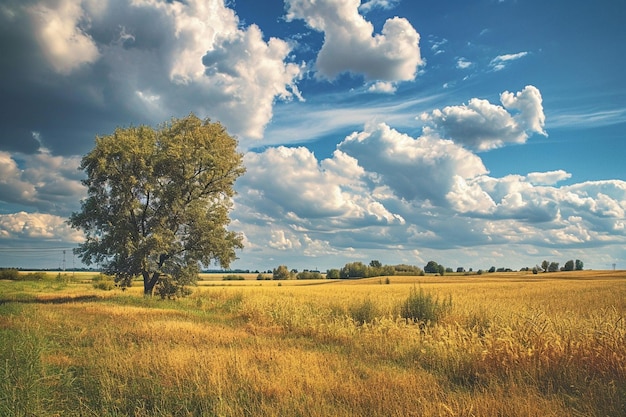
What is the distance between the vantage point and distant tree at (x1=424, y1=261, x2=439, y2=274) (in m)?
145

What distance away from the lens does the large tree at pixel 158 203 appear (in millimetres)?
31656

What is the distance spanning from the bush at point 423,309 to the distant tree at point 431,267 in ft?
437

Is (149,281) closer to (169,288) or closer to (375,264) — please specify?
(169,288)

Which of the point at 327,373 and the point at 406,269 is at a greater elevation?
the point at 327,373

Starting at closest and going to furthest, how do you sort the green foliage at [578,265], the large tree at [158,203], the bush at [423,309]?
the bush at [423,309]
the large tree at [158,203]
the green foliage at [578,265]

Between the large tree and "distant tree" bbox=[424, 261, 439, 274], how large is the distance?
122150 mm

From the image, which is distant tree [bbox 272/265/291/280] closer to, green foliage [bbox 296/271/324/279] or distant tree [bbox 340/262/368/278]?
green foliage [bbox 296/271/324/279]

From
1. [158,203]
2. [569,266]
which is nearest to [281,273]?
[569,266]

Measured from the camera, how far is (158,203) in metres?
33.4

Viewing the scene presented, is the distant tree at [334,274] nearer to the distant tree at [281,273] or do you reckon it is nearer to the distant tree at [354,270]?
the distant tree at [354,270]

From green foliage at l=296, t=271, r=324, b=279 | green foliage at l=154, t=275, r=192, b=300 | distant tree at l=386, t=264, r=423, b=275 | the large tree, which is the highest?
the large tree

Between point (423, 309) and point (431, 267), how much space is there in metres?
136

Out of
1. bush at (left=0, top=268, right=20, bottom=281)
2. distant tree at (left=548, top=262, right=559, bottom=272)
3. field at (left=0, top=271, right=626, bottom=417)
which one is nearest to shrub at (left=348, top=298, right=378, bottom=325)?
field at (left=0, top=271, right=626, bottom=417)

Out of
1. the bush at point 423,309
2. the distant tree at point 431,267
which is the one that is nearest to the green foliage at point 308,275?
the distant tree at point 431,267
